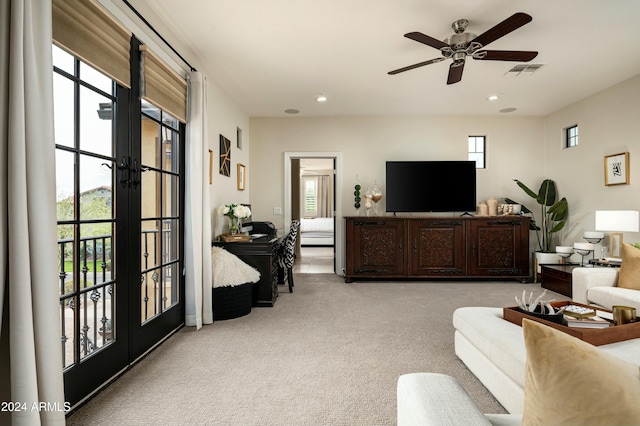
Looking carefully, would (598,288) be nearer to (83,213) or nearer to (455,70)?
(455,70)

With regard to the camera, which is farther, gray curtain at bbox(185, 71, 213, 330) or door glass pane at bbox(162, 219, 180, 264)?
gray curtain at bbox(185, 71, 213, 330)

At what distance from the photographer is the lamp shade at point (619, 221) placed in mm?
3572

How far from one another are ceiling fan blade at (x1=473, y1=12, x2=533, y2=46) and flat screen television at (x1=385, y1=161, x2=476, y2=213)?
287cm

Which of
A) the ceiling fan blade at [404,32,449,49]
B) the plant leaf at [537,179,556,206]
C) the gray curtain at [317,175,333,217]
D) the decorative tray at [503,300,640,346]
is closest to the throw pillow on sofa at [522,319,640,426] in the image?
the decorative tray at [503,300,640,346]

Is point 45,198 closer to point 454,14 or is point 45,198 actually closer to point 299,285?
point 454,14

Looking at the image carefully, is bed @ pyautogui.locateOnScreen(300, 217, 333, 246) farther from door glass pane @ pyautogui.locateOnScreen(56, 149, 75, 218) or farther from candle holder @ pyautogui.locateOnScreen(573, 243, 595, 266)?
door glass pane @ pyautogui.locateOnScreen(56, 149, 75, 218)

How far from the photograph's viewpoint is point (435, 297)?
14.1ft

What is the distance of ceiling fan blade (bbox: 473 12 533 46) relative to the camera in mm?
2238

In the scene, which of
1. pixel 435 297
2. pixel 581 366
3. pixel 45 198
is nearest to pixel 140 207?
pixel 45 198

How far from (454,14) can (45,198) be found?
9.67ft

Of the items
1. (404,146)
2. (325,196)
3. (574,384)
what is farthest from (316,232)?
(574,384)

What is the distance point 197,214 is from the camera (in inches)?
123

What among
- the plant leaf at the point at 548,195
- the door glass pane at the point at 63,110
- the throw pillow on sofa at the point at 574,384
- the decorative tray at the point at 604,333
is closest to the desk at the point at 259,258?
the door glass pane at the point at 63,110

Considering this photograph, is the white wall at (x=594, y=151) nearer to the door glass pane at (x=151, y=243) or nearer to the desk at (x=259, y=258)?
the desk at (x=259, y=258)
